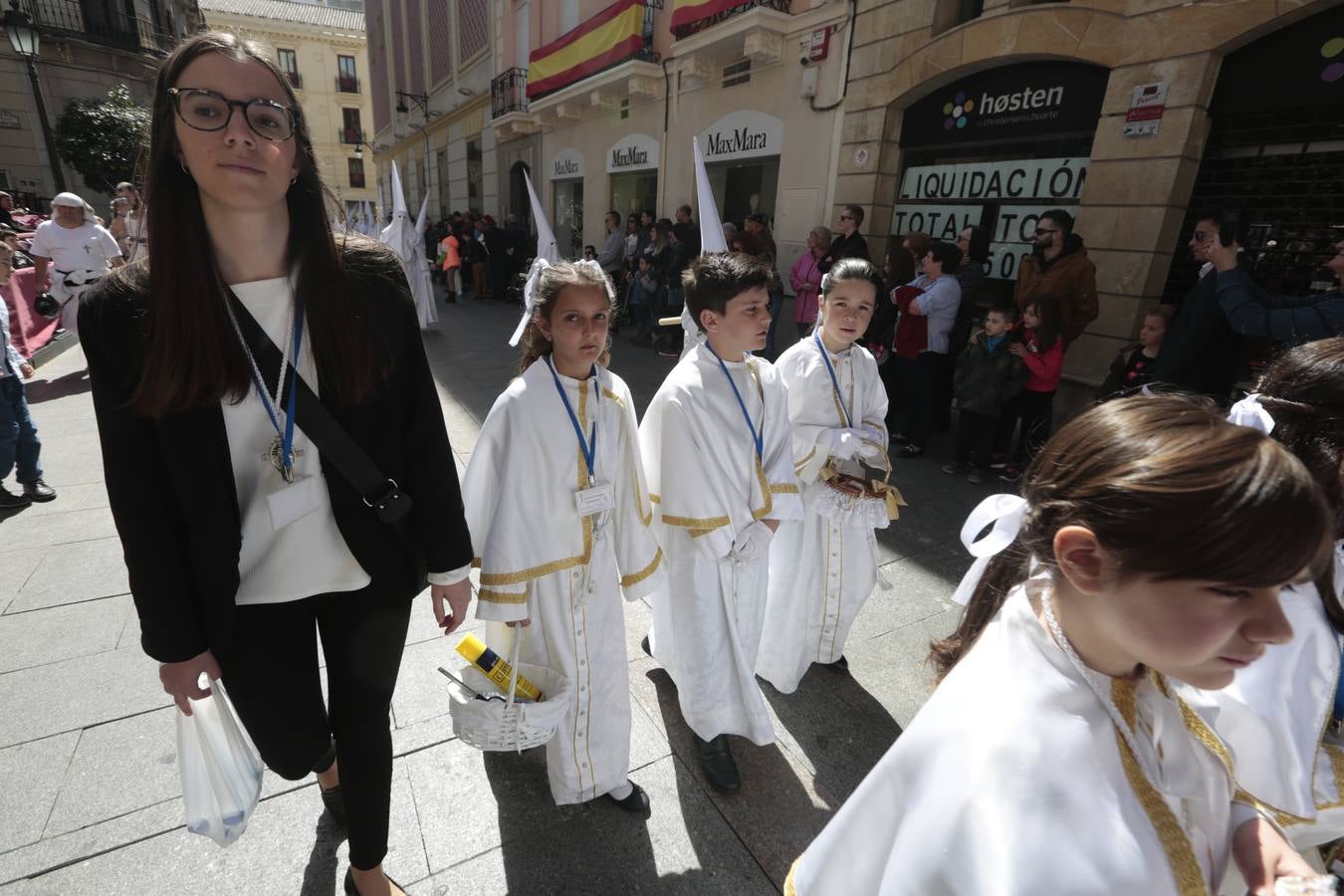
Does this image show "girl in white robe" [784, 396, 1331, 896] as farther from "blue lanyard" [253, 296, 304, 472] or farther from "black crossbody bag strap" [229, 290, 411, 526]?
"blue lanyard" [253, 296, 304, 472]

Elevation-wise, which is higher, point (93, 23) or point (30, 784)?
point (93, 23)

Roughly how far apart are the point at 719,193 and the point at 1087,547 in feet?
36.6

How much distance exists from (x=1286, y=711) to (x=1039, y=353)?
414cm

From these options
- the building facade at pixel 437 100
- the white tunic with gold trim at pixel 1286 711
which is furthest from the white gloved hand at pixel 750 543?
the building facade at pixel 437 100

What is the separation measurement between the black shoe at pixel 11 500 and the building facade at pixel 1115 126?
8.17 metres

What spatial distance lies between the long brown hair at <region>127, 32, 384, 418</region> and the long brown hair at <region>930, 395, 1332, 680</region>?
1.36 meters

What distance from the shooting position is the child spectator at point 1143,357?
450cm

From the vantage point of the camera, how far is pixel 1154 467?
2.72 feet

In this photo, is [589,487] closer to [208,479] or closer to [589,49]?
[208,479]

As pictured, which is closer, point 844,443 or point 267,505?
point 267,505

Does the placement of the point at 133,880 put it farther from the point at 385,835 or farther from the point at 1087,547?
the point at 1087,547

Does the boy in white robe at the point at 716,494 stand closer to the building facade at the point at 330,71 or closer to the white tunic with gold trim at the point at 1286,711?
the white tunic with gold trim at the point at 1286,711

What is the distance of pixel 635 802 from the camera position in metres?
2.00

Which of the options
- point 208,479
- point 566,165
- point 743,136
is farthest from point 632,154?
point 208,479
